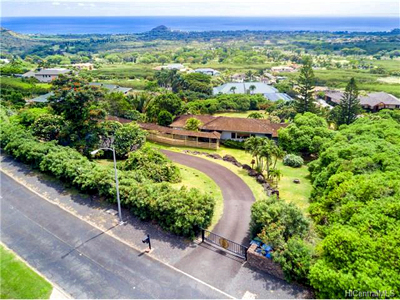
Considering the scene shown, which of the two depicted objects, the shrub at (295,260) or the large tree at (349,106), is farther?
the large tree at (349,106)

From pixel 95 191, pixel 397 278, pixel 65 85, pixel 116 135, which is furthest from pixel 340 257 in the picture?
pixel 65 85

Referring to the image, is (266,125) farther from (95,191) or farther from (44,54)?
(44,54)

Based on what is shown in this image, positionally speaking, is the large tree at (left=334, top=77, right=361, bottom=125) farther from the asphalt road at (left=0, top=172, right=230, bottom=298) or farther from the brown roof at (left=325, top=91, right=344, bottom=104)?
the asphalt road at (left=0, top=172, right=230, bottom=298)

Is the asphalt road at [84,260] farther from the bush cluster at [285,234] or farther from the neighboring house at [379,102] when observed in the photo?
the neighboring house at [379,102]

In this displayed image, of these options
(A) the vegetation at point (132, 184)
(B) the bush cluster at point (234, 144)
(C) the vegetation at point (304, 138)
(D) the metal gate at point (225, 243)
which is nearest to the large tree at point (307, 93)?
(C) the vegetation at point (304, 138)

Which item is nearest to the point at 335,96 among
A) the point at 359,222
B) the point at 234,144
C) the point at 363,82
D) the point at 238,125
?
the point at 238,125

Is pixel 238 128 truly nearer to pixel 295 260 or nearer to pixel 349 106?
pixel 349 106

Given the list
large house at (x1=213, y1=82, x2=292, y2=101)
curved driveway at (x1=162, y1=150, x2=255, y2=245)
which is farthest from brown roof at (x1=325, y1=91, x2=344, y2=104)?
curved driveway at (x1=162, y1=150, x2=255, y2=245)
